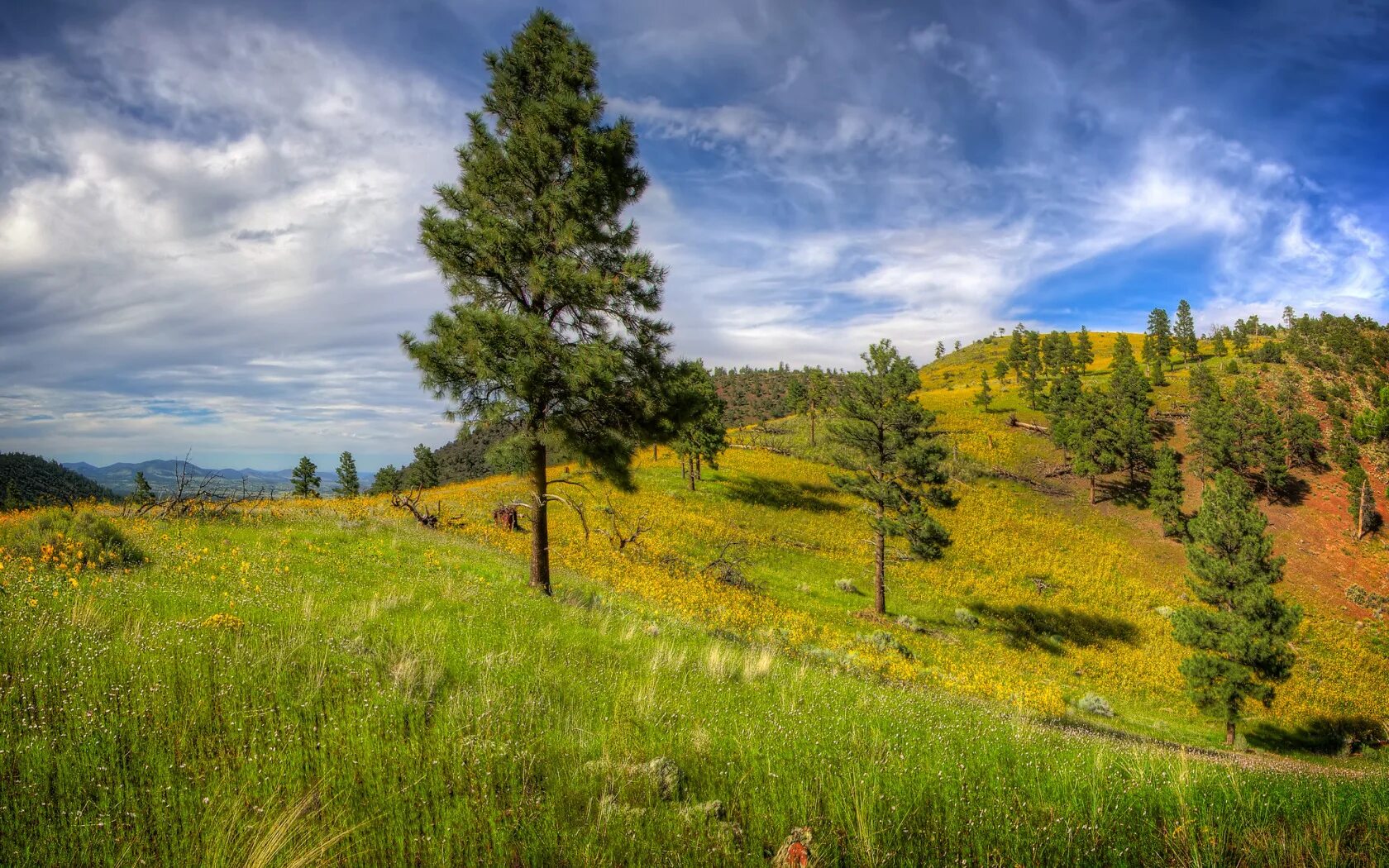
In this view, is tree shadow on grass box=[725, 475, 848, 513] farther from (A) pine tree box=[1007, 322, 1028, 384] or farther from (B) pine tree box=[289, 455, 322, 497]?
(A) pine tree box=[1007, 322, 1028, 384]

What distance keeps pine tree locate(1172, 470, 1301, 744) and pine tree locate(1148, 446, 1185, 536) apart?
29942 millimetres

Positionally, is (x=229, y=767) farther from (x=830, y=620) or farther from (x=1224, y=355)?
(x=1224, y=355)

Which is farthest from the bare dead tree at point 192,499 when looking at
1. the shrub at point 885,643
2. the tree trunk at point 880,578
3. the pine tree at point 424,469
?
the pine tree at point 424,469

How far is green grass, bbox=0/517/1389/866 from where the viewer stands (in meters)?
3.08

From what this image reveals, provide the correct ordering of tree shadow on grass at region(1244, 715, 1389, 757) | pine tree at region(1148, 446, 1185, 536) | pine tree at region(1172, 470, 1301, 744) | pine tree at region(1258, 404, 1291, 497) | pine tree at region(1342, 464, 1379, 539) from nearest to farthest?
pine tree at region(1172, 470, 1301, 744), tree shadow on grass at region(1244, 715, 1389, 757), pine tree at region(1148, 446, 1185, 536), pine tree at region(1342, 464, 1379, 539), pine tree at region(1258, 404, 1291, 497)

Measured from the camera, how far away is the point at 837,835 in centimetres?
332

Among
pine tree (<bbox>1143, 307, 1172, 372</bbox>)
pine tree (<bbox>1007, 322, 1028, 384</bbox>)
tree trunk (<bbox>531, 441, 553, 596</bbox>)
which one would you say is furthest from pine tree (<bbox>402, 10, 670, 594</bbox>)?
pine tree (<bbox>1143, 307, 1172, 372</bbox>)

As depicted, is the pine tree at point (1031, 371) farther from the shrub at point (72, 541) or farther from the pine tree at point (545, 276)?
the shrub at point (72, 541)

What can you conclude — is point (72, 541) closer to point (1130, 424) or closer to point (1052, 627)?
point (1052, 627)

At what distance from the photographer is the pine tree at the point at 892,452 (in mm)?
31609

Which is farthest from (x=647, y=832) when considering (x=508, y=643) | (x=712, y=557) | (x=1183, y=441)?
(x=1183, y=441)

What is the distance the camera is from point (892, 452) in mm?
32875

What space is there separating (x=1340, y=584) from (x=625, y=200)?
232 feet

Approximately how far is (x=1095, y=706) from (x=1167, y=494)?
4287cm
